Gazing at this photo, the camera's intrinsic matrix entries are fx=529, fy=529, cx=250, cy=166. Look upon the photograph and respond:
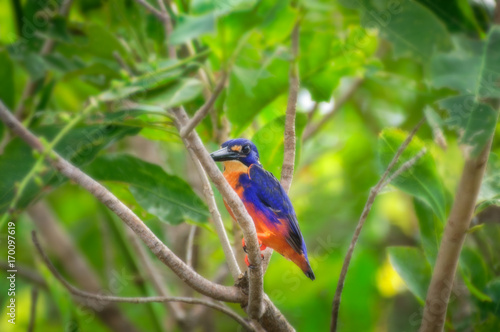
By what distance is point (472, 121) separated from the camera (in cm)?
104

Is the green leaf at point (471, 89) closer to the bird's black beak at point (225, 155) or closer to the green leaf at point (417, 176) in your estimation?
the green leaf at point (417, 176)

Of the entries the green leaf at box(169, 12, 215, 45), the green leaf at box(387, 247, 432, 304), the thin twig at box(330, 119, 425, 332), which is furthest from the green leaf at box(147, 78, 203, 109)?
the green leaf at box(387, 247, 432, 304)

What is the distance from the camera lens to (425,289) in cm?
148

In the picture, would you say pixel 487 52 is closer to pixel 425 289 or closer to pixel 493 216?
pixel 425 289

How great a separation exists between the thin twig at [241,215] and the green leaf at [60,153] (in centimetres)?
31

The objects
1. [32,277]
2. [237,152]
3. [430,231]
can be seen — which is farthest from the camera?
[32,277]

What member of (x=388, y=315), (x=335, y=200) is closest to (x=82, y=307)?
(x=335, y=200)

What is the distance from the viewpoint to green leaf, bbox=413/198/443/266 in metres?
1.47

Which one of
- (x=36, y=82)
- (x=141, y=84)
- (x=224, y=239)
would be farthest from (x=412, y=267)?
(x=36, y=82)

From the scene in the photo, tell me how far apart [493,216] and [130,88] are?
1735mm

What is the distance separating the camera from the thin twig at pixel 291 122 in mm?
1354

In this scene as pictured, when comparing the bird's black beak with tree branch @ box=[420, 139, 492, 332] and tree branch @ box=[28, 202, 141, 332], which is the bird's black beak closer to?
tree branch @ box=[420, 139, 492, 332]

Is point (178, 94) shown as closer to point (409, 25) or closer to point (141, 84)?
point (141, 84)

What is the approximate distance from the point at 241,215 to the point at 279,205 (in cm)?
27
